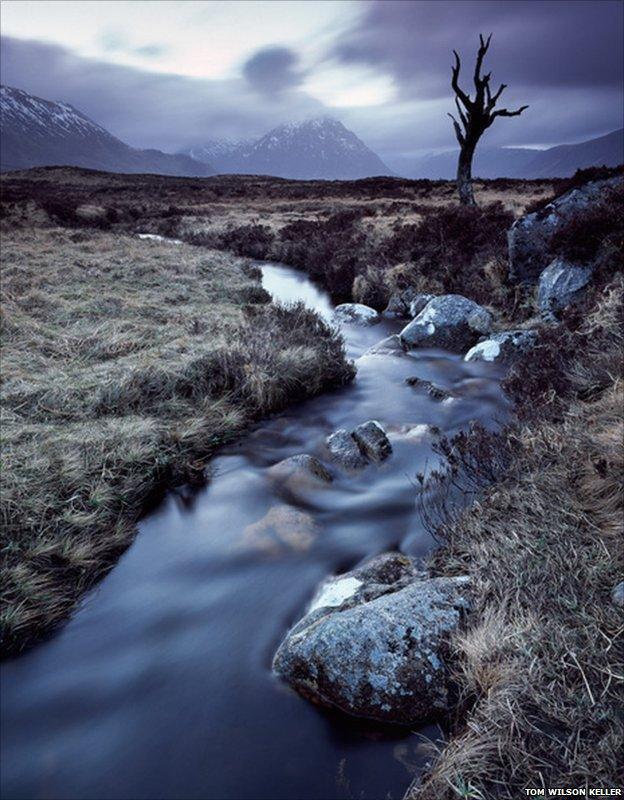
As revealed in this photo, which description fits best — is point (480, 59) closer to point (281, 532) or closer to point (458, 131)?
point (458, 131)

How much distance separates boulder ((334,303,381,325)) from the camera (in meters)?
12.8

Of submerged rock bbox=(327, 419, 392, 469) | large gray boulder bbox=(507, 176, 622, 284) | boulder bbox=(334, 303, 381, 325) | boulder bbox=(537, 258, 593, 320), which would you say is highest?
large gray boulder bbox=(507, 176, 622, 284)

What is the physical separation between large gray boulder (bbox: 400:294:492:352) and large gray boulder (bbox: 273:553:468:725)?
7.29m

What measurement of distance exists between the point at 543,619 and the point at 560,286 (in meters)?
7.93

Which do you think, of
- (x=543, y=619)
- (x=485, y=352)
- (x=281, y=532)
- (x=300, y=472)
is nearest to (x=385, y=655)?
(x=543, y=619)

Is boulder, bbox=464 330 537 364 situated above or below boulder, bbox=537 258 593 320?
below

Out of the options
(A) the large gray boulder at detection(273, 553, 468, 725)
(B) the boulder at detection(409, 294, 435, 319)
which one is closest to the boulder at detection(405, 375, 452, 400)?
(B) the boulder at detection(409, 294, 435, 319)

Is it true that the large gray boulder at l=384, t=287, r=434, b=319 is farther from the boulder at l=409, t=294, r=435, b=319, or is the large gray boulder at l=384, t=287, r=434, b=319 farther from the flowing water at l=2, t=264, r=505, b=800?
the flowing water at l=2, t=264, r=505, b=800

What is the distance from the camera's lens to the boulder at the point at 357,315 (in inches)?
502

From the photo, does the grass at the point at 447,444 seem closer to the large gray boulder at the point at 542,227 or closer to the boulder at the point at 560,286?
the boulder at the point at 560,286

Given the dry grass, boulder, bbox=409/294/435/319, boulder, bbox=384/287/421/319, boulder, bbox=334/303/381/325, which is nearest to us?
the dry grass

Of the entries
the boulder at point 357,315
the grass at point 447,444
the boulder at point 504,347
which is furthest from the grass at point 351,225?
the boulder at point 504,347

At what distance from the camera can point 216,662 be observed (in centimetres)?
379

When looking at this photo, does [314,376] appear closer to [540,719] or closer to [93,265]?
[540,719]
